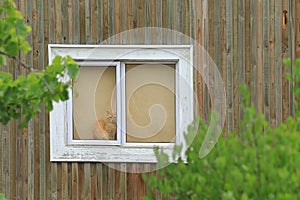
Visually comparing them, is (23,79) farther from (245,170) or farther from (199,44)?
(199,44)

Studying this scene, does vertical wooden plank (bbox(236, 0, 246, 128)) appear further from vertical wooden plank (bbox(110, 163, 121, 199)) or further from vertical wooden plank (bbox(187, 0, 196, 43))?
vertical wooden plank (bbox(110, 163, 121, 199))

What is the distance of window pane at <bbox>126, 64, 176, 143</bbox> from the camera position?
523 cm

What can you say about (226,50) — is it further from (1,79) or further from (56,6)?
(1,79)

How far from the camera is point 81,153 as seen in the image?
17.4 feet

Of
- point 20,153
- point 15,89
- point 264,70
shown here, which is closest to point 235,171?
point 15,89

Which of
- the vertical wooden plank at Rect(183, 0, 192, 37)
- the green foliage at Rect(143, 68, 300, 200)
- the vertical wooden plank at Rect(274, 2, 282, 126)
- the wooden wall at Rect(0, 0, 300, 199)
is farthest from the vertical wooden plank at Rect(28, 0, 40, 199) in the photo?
Answer: the green foliage at Rect(143, 68, 300, 200)

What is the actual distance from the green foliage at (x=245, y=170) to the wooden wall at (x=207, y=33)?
2339 millimetres

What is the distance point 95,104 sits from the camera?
529 centimetres

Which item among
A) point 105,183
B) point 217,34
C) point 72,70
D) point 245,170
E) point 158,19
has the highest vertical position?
point 158,19

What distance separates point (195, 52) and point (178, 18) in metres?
0.26

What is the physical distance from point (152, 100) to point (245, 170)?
2687mm

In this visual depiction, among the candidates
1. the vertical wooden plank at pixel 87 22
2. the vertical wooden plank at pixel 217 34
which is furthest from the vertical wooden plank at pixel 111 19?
the vertical wooden plank at pixel 217 34

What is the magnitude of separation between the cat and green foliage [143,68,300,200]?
245 centimetres

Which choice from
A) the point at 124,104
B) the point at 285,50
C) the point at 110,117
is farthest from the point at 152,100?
the point at 285,50
